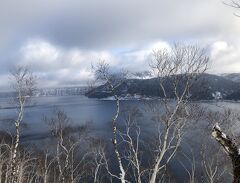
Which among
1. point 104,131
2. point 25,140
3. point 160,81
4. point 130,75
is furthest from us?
point 104,131

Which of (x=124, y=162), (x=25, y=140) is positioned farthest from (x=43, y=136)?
(x=124, y=162)

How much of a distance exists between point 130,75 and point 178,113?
5.28 meters

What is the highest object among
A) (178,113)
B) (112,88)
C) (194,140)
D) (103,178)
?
(112,88)

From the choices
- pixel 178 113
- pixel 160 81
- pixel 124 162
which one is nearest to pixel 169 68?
pixel 160 81

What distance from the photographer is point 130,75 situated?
2264 cm

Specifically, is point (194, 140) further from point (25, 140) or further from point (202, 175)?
point (25, 140)

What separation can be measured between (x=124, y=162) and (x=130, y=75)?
42.8 m

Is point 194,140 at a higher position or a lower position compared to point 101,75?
lower

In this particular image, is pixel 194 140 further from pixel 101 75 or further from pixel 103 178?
pixel 101 75

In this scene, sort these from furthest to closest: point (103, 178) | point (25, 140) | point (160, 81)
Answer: point (25, 140) → point (103, 178) → point (160, 81)

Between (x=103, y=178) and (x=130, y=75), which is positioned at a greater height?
(x=130, y=75)

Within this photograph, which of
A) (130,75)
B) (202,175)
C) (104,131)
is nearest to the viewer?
(130,75)

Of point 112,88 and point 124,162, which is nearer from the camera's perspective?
point 112,88

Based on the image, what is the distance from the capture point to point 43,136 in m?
80.1
